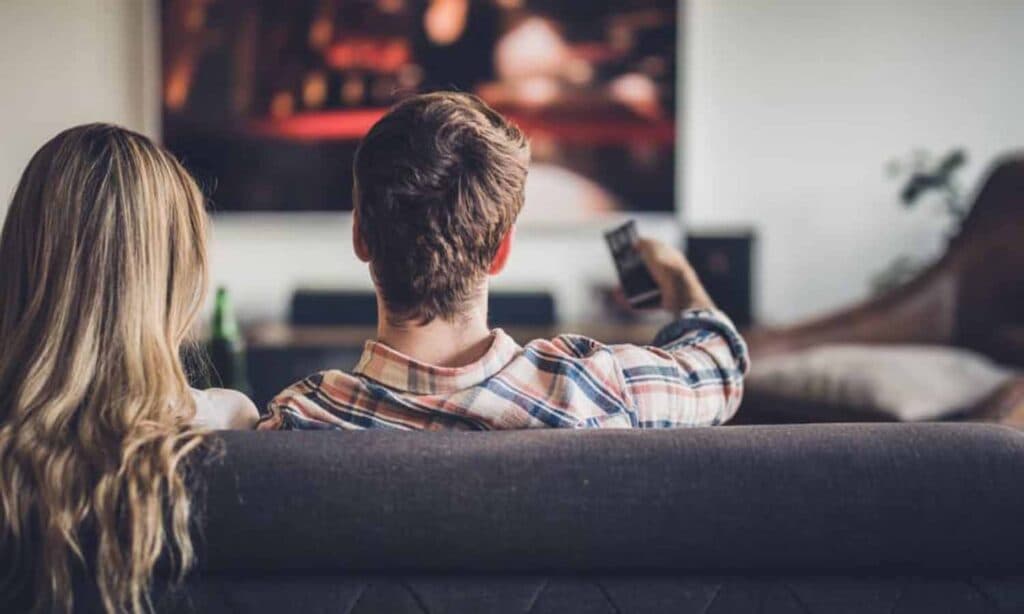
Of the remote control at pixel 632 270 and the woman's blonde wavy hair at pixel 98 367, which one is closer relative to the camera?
the woman's blonde wavy hair at pixel 98 367

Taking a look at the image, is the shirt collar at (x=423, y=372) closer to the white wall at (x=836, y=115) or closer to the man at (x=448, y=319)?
the man at (x=448, y=319)

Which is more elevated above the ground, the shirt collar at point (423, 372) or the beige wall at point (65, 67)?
the beige wall at point (65, 67)

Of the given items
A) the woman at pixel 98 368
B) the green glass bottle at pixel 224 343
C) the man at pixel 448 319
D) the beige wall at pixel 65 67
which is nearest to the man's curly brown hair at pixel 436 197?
the man at pixel 448 319

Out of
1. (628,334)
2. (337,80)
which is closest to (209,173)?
(337,80)

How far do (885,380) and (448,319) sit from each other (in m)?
1.87

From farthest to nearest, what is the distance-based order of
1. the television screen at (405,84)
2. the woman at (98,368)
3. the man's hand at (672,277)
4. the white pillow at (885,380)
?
the television screen at (405,84) → the white pillow at (885,380) → the man's hand at (672,277) → the woman at (98,368)

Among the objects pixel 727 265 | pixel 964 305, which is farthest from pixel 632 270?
pixel 727 265

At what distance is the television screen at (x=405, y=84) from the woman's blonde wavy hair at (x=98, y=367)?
323 cm

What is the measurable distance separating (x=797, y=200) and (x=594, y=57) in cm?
93

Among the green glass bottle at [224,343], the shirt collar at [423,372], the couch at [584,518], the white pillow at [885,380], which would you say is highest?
the shirt collar at [423,372]

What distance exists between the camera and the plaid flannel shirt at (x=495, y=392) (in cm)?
110

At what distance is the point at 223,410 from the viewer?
1177mm

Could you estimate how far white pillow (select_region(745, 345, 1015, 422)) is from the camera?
269 centimetres

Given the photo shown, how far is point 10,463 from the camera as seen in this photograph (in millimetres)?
963
